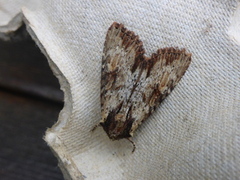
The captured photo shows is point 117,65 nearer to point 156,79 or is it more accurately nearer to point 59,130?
point 156,79

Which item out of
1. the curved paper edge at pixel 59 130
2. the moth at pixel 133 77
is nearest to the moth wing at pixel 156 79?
the moth at pixel 133 77

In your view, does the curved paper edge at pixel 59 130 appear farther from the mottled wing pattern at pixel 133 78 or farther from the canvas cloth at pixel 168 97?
the mottled wing pattern at pixel 133 78

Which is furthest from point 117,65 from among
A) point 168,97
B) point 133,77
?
point 168,97

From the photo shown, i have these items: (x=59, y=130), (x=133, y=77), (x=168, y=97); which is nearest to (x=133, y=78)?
(x=133, y=77)

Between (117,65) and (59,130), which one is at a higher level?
(117,65)

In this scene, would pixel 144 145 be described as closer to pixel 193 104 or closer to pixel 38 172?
pixel 193 104

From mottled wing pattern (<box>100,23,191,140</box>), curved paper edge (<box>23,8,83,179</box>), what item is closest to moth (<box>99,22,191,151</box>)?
mottled wing pattern (<box>100,23,191,140</box>)

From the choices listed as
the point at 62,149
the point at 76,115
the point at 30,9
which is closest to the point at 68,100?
the point at 76,115
